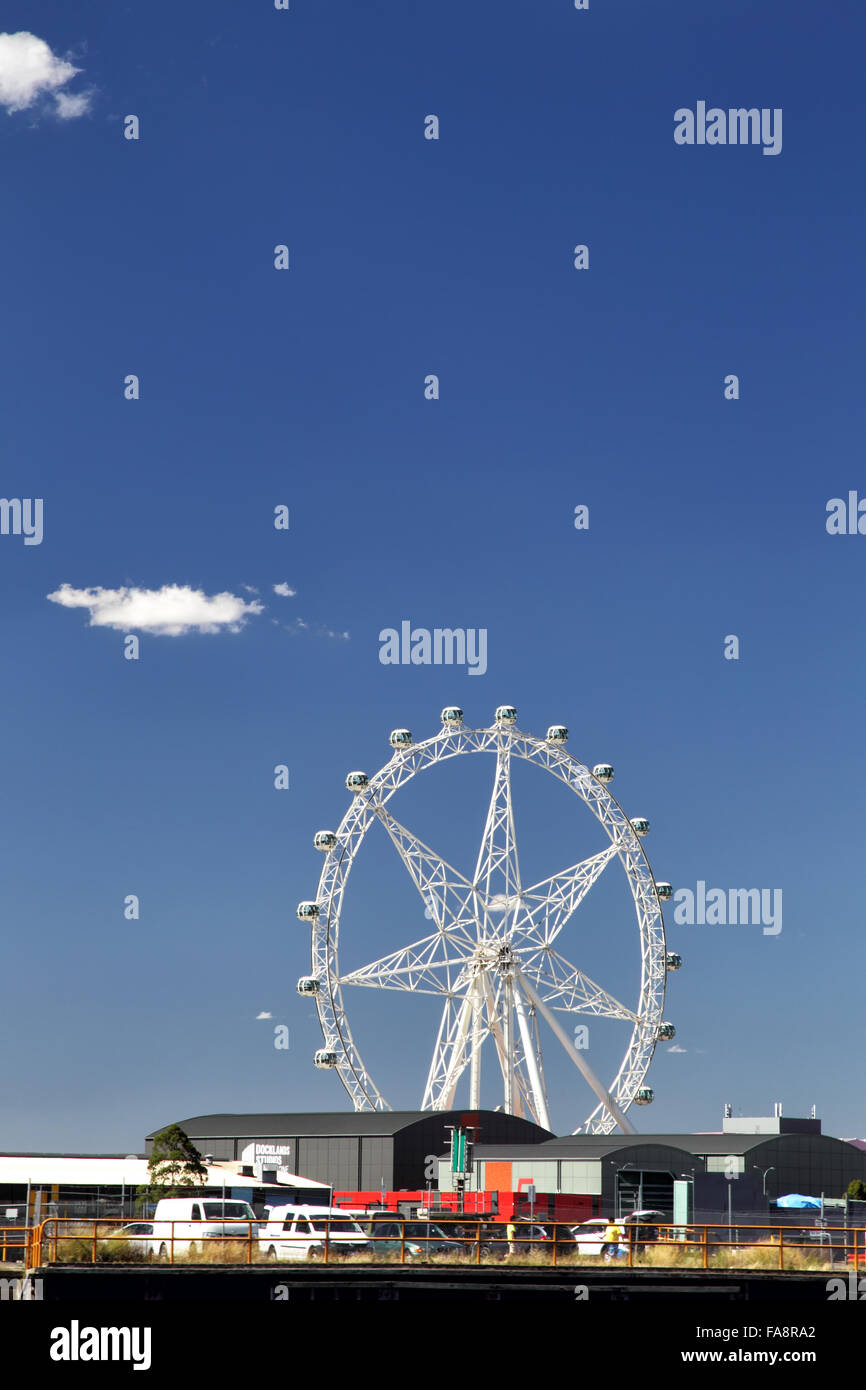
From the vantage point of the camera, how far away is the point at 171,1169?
71438 millimetres

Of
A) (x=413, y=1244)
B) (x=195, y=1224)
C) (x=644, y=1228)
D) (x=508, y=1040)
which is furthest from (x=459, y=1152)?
(x=195, y=1224)

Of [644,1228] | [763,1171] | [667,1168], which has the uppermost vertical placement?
[644,1228]

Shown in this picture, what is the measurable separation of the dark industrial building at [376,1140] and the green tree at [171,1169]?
7.81 metres

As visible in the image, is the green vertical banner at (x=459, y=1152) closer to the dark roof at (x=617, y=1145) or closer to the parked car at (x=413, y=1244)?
the dark roof at (x=617, y=1145)

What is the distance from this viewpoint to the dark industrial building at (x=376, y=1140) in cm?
7875

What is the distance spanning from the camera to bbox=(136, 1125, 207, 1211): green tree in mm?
69438

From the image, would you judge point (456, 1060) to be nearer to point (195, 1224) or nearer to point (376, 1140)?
point (376, 1140)

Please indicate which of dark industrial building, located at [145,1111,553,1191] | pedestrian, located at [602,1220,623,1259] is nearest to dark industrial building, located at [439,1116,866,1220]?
dark industrial building, located at [145,1111,553,1191]

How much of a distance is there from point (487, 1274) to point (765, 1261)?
7213mm

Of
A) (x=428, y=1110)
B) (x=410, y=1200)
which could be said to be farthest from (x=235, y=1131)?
(x=410, y=1200)

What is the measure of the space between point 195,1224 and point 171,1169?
30877 mm

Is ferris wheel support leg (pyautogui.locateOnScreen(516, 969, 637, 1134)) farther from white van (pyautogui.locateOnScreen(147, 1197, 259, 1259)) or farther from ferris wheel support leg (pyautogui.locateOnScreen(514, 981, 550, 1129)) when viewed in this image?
white van (pyautogui.locateOnScreen(147, 1197, 259, 1259))

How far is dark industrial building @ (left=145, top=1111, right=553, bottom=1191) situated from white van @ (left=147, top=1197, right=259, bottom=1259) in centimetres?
3001
